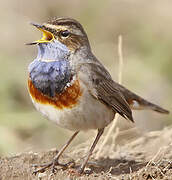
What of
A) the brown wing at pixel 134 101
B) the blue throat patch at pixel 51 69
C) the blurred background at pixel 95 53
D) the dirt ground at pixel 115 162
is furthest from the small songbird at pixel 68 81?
the blurred background at pixel 95 53

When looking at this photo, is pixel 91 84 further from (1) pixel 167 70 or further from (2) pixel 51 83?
(1) pixel 167 70

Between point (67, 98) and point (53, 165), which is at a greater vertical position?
point (67, 98)

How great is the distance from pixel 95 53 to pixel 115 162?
18.9 feet

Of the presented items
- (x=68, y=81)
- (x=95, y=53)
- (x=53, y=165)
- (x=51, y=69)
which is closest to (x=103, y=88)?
(x=68, y=81)

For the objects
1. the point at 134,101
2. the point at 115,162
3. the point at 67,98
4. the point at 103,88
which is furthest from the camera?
the point at 134,101

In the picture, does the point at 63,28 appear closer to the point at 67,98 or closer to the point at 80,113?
the point at 67,98

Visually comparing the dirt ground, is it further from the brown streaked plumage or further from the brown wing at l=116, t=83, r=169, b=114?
the brown streaked plumage

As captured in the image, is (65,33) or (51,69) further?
(65,33)

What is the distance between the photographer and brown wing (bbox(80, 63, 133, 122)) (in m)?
7.17

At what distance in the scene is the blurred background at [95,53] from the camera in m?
10.5

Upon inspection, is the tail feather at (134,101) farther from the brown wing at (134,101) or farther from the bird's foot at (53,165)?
the bird's foot at (53,165)

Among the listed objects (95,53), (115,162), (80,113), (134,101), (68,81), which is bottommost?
(115,162)

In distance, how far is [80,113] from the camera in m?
6.98

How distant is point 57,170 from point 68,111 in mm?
972
